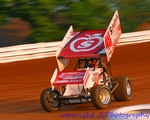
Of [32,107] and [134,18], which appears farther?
[134,18]

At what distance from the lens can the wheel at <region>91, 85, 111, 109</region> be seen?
400 inches

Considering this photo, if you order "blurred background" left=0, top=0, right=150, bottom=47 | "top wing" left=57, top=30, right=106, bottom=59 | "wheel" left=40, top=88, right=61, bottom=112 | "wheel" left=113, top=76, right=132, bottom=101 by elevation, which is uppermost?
"top wing" left=57, top=30, right=106, bottom=59

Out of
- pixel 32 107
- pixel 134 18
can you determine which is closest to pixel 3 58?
pixel 32 107

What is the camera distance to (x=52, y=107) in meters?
10.6

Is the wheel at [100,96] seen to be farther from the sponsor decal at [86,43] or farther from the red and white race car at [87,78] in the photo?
the sponsor decal at [86,43]

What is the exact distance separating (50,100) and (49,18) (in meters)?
12.6

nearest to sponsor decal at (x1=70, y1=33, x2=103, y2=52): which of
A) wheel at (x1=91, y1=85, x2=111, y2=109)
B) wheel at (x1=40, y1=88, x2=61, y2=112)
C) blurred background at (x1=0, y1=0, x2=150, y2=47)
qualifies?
wheel at (x1=91, y1=85, x2=111, y2=109)

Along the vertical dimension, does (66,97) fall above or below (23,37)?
above

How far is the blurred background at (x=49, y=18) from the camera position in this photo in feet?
72.9

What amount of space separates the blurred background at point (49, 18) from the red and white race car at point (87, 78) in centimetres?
1097

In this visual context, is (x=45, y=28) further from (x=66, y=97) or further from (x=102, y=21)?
(x=66, y=97)

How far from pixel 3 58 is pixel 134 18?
961cm

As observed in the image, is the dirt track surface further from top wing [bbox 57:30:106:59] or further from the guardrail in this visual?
top wing [bbox 57:30:106:59]

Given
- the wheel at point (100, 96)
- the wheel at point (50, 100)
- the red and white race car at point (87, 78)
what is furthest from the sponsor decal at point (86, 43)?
the wheel at point (50, 100)
